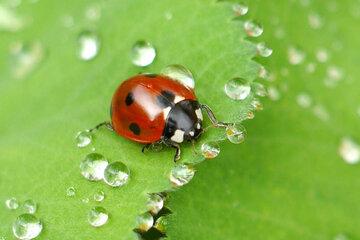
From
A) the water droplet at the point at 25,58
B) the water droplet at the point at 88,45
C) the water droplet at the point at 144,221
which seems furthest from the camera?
the water droplet at the point at 25,58

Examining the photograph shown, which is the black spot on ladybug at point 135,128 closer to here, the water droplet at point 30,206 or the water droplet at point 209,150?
the water droplet at point 209,150

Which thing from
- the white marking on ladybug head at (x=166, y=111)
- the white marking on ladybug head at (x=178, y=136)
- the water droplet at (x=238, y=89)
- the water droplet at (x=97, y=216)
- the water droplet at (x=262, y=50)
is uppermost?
the water droplet at (x=262, y=50)

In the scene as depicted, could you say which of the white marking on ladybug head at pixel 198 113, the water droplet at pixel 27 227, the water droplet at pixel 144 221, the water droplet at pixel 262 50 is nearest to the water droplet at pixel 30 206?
the water droplet at pixel 27 227

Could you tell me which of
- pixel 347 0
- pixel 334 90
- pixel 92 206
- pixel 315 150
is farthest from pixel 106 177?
pixel 347 0

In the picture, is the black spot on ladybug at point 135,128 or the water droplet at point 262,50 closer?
the black spot on ladybug at point 135,128

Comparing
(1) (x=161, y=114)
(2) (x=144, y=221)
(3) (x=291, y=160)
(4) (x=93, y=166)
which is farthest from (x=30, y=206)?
(3) (x=291, y=160)

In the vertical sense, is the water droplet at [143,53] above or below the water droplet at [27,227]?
above

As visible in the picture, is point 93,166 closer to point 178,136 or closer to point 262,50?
point 178,136
